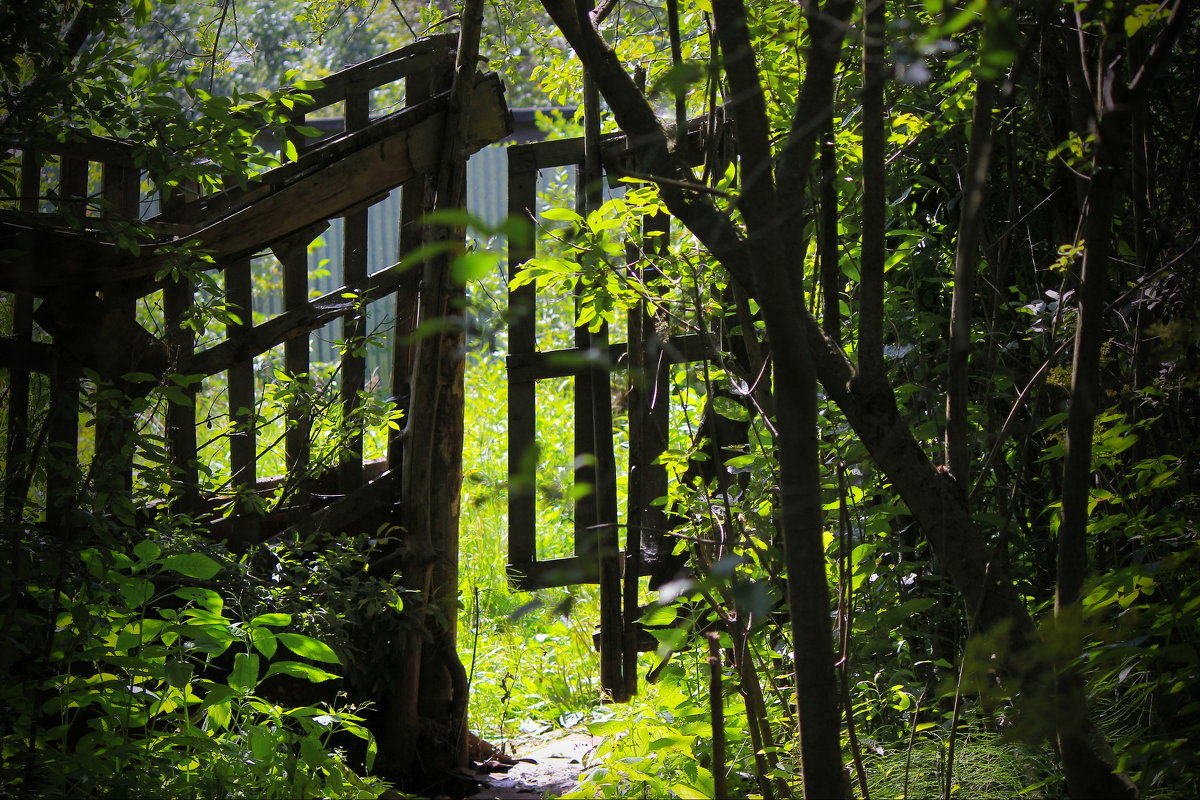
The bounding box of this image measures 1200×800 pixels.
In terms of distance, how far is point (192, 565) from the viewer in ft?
7.29

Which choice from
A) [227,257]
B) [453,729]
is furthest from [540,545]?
[227,257]

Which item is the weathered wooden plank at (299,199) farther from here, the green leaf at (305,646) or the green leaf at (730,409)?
the green leaf at (730,409)

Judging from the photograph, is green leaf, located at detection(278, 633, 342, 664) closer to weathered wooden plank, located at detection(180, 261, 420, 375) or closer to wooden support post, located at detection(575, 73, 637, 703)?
weathered wooden plank, located at detection(180, 261, 420, 375)

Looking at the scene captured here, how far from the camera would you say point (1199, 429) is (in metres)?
2.06

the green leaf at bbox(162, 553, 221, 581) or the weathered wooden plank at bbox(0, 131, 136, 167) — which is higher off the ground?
the weathered wooden plank at bbox(0, 131, 136, 167)

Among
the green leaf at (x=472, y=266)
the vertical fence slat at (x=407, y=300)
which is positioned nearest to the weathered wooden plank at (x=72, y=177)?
the vertical fence slat at (x=407, y=300)

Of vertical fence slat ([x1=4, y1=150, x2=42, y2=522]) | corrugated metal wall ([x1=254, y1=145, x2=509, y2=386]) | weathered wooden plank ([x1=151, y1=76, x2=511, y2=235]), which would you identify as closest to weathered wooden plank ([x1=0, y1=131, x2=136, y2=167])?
vertical fence slat ([x1=4, y1=150, x2=42, y2=522])

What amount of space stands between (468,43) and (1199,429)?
8.15ft

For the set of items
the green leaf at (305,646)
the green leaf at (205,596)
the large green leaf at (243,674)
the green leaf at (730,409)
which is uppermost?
the green leaf at (730,409)

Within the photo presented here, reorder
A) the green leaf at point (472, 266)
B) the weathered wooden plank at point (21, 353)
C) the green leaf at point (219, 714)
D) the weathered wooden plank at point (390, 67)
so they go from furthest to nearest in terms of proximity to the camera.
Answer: the weathered wooden plank at point (390, 67)
the weathered wooden plank at point (21, 353)
the green leaf at point (219, 714)
the green leaf at point (472, 266)

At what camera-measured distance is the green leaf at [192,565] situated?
86.5 inches

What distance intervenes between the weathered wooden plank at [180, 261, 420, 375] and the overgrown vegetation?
0.69 ft

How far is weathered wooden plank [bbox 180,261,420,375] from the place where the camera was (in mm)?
3098

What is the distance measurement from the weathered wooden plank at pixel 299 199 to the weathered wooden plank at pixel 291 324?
250mm
